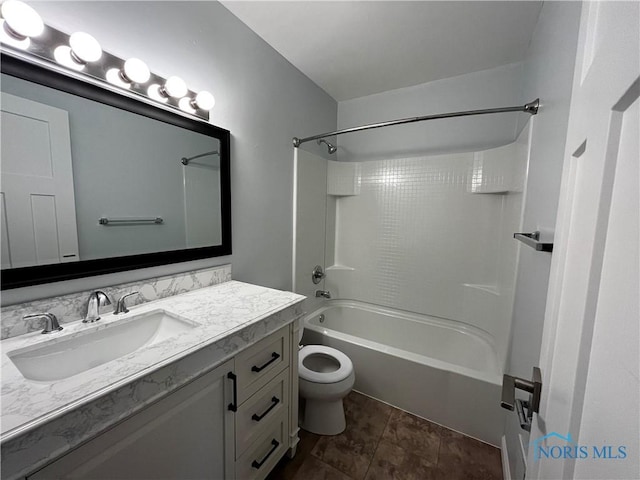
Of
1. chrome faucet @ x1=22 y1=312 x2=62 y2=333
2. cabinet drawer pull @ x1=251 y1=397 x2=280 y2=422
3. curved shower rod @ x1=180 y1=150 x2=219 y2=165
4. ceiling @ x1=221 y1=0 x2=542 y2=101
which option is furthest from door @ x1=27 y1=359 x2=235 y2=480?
→ ceiling @ x1=221 y1=0 x2=542 y2=101

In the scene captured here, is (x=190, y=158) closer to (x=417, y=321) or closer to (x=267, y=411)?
(x=267, y=411)

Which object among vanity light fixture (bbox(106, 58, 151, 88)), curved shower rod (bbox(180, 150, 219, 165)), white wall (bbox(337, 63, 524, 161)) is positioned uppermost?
white wall (bbox(337, 63, 524, 161))

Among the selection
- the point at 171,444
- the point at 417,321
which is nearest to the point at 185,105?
the point at 171,444

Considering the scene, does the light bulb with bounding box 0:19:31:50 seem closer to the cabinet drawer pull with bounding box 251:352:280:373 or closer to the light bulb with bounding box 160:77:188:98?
the light bulb with bounding box 160:77:188:98

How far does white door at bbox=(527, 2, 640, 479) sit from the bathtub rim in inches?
48.5

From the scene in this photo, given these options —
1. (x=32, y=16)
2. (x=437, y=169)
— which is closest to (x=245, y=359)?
(x=32, y=16)

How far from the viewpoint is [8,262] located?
80cm

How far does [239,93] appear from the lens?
1549 mm

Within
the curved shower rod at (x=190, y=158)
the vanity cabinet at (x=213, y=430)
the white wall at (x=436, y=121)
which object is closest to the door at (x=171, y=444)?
the vanity cabinet at (x=213, y=430)

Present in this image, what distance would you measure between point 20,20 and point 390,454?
2.41 meters

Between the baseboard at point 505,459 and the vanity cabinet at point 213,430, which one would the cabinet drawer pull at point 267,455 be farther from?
the baseboard at point 505,459

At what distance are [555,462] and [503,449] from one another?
4.80ft

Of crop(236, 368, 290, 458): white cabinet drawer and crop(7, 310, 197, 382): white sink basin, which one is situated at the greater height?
crop(7, 310, 197, 382): white sink basin

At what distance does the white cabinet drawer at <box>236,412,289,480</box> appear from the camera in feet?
3.51
